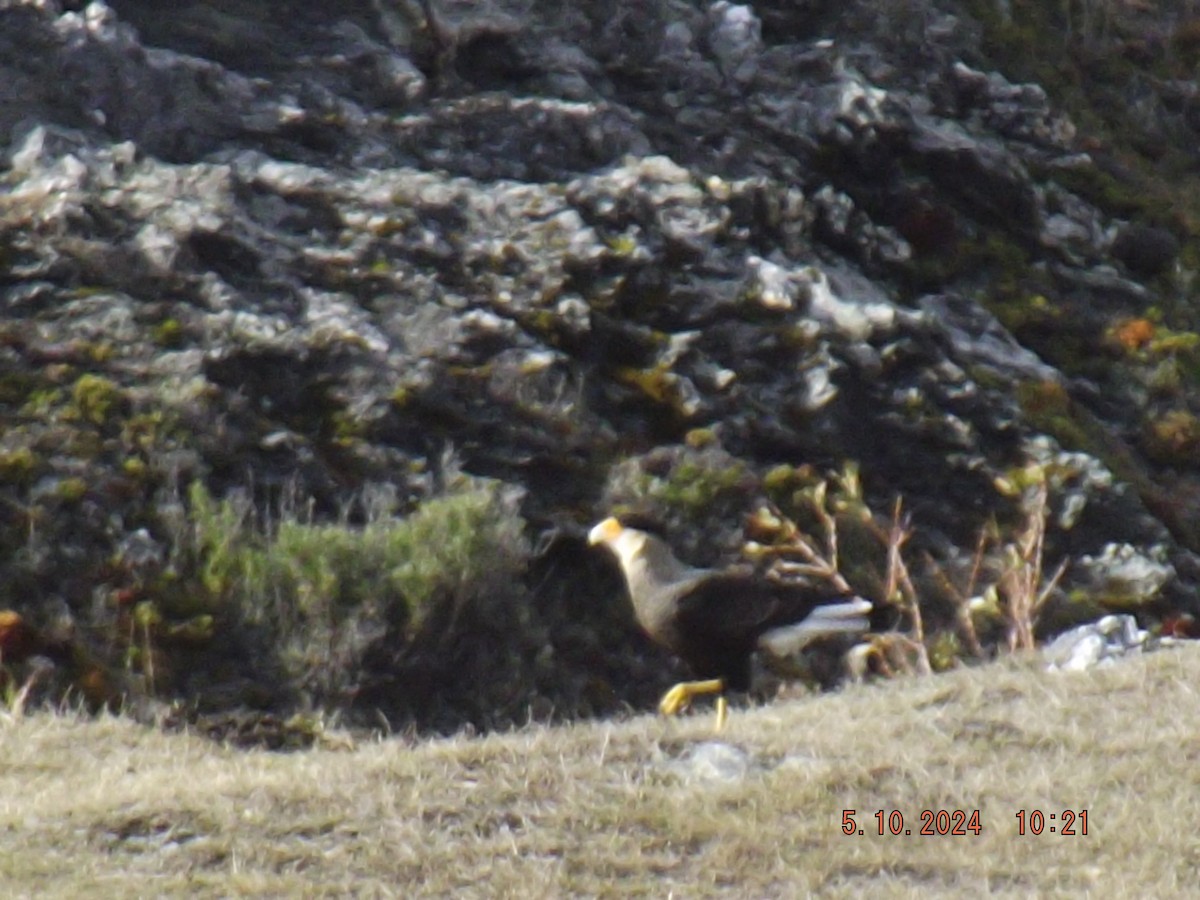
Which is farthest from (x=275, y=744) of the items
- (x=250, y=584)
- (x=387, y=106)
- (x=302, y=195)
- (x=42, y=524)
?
(x=387, y=106)

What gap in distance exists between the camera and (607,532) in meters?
7.58

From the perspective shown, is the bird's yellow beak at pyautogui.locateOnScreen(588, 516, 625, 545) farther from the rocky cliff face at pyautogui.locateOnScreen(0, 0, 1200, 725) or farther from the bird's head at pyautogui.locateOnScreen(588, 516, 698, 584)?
the rocky cliff face at pyautogui.locateOnScreen(0, 0, 1200, 725)

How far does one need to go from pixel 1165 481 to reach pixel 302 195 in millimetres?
4705

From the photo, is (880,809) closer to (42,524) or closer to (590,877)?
(590,877)

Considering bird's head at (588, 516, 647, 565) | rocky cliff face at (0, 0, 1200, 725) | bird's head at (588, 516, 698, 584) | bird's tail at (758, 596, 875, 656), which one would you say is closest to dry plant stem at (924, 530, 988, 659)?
rocky cliff face at (0, 0, 1200, 725)

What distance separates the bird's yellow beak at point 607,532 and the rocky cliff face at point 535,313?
557 millimetres

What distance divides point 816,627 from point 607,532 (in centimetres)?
99

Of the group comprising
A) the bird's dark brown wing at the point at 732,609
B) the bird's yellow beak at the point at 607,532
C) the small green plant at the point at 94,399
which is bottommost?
the bird's yellow beak at the point at 607,532

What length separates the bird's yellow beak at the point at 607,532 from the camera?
7.54m

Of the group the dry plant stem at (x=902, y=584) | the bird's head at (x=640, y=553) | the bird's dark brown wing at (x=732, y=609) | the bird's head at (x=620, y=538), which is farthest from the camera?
the dry plant stem at (x=902, y=584)

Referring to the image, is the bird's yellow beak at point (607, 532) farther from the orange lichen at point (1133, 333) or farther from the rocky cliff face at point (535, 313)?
the orange lichen at point (1133, 333)

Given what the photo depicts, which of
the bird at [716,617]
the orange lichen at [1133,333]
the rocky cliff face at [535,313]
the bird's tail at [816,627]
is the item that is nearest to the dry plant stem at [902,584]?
the rocky cliff face at [535,313]

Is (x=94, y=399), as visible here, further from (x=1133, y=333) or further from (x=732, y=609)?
(x=1133, y=333)

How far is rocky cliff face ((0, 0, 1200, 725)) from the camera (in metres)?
7.98
